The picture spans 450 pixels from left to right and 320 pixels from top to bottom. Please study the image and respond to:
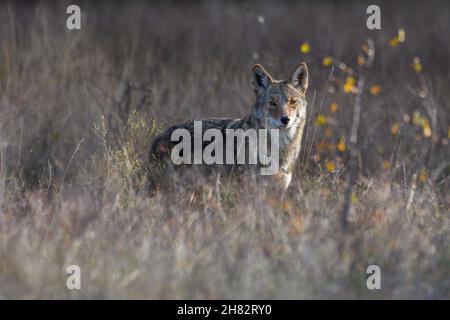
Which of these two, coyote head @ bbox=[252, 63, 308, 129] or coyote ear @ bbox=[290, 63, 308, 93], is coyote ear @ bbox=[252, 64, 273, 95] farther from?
coyote ear @ bbox=[290, 63, 308, 93]

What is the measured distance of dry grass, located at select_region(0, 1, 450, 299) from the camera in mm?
5055

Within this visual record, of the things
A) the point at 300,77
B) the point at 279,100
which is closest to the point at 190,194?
the point at 279,100

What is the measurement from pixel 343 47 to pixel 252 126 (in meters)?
6.63

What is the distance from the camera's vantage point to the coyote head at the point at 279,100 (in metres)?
7.08

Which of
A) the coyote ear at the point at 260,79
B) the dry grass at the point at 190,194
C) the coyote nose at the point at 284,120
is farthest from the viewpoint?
the coyote ear at the point at 260,79

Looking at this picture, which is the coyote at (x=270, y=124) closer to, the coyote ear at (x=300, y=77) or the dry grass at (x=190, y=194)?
the coyote ear at (x=300, y=77)

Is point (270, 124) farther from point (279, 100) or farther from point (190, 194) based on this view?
point (190, 194)

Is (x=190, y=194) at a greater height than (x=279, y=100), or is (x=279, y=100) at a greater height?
(x=279, y=100)

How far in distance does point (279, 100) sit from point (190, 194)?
4.17ft

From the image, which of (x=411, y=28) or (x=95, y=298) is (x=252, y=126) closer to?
(x=95, y=298)

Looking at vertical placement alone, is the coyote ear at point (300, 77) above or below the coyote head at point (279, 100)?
above

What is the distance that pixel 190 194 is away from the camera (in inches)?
258

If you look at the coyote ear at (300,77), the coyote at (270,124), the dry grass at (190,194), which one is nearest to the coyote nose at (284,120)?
the coyote at (270,124)

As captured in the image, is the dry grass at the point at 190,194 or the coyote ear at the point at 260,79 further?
the coyote ear at the point at 260,79
